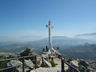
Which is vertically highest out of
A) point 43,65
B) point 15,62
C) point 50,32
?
point 50,32

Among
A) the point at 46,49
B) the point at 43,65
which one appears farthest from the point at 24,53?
the point at 46,49

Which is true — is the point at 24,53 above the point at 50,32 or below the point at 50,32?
below

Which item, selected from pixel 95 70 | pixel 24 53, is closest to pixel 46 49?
pixel 24 53

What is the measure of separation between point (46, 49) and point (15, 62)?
950cm

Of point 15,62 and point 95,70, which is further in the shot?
point 15,62

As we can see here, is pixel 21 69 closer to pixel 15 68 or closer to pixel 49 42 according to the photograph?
pixel 15 68

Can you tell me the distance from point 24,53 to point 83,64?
16.7 ft

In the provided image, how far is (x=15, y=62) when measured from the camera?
8.75 meters

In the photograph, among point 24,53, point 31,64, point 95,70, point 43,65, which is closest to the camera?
point 95,70

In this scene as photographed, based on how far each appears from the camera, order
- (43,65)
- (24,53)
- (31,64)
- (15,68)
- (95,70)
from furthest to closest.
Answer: (24,53) → (43,65) → (31,64) → (15,68) → (95,70)

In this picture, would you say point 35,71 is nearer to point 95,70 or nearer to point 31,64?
point 31,64

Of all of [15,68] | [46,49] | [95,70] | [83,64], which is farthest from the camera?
[46,49]

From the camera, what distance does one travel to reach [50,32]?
18.6 m

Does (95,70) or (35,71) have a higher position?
(95,70)
